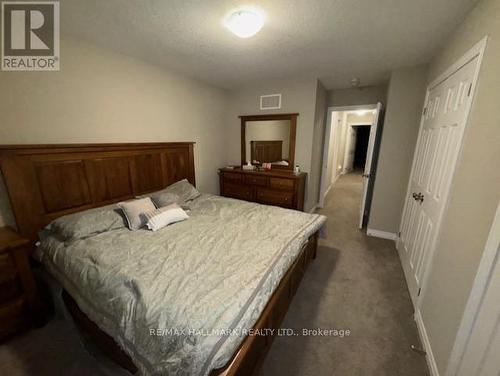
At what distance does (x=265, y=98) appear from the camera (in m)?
3.48

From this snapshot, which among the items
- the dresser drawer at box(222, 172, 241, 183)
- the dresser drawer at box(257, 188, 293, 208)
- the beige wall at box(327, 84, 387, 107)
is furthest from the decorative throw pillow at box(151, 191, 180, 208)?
the beige wall at box(327, 84, 387, 107)

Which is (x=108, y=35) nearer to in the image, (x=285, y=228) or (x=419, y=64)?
(x=285, y=228)

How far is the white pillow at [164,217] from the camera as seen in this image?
6.09ft

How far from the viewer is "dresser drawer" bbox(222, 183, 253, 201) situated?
3534 mm

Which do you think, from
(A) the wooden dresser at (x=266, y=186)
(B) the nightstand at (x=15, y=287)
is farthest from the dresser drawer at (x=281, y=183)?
(B) the nightstand at (x=15, y=287)

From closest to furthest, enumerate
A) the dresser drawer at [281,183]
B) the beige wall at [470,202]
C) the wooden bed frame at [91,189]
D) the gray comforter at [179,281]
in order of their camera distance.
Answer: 1. the gray comforter at [179,281]
2. the beige wall at [470,202]
3. the wooden bed frame at [91,189]
4. the dresser drawer at [281,183]

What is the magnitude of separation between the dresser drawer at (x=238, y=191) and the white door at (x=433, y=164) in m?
2.27

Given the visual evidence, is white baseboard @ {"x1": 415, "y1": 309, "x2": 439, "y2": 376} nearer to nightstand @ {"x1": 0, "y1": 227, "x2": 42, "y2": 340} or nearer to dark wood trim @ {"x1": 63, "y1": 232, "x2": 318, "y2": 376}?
dark wood trim @ {"x1": 63, "y1": 232, "x2": 318, "y2": 376}

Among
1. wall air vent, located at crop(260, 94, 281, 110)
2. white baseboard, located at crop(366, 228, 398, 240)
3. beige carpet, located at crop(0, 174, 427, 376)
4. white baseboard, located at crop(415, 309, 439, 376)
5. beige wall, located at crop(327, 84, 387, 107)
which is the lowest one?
beige carpet, located at crop(0, 174, 427, 376)

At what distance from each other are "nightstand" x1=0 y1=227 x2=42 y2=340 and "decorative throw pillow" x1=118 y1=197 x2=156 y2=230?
65 cm

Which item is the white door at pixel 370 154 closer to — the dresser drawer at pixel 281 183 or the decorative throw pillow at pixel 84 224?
the dresser drawer at pixel 281 183

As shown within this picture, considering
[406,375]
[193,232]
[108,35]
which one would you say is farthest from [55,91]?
[406,375]

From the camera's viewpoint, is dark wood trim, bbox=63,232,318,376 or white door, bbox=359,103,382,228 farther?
white door, bbox=359,103,382,228

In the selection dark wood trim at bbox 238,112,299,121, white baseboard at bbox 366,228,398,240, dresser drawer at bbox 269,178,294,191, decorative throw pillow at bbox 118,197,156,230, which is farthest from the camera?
dark wood trim at bbox 238,112,299,121
